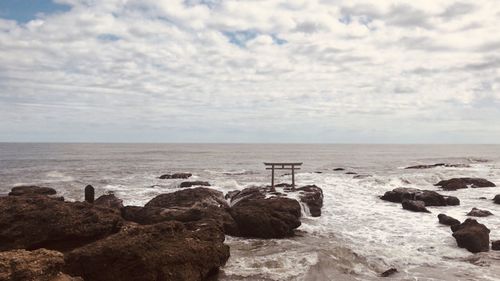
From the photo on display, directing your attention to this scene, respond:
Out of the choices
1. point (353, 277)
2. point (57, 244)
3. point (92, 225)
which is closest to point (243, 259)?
point (353, 277)

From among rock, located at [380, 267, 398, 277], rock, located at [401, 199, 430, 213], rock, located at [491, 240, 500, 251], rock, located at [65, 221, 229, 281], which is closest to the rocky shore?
rock, located at [65, 221, 229, 281]

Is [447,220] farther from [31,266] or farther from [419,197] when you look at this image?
[31,266]

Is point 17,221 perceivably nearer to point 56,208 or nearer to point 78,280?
point 56,208

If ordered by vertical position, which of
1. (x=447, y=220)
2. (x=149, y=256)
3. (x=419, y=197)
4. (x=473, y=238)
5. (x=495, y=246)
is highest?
(x=149, y=256)

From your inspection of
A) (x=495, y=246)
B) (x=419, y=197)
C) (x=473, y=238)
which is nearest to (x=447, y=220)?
(x=495, y=246)

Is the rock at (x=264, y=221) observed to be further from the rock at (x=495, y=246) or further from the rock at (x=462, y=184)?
the rock at (x=462, y=184)

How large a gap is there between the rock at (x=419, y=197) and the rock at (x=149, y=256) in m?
19.1

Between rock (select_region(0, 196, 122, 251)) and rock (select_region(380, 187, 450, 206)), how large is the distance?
67.7 feet

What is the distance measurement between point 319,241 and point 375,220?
19.6ft

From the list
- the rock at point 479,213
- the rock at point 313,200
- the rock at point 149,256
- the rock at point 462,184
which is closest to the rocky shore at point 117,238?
the rock at point 149,256

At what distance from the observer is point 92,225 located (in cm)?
1355

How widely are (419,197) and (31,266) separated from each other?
24.8 meters

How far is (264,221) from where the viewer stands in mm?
18344

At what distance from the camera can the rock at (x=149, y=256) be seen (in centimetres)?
1091
